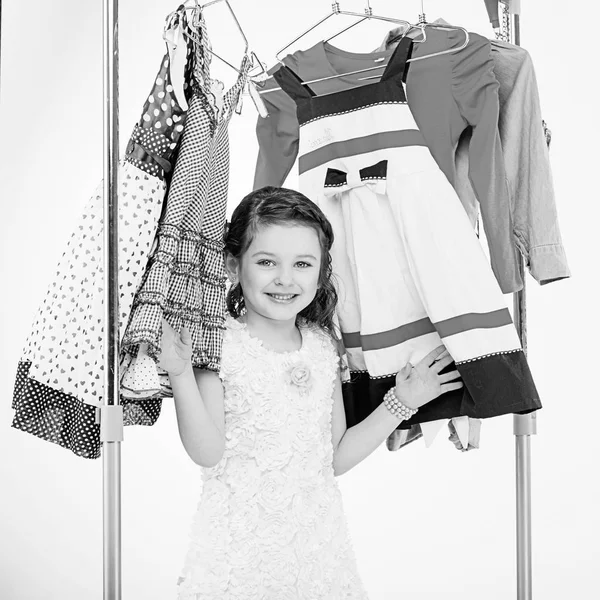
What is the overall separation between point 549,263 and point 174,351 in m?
0.92

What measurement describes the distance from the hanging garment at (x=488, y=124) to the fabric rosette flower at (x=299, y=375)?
0.53 meters

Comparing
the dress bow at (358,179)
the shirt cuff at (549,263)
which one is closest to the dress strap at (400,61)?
the dress bow at (358,179)

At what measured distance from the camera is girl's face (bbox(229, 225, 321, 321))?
178 centimetres

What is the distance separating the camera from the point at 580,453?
3324mm

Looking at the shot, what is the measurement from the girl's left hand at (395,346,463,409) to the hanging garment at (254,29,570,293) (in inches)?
9.5

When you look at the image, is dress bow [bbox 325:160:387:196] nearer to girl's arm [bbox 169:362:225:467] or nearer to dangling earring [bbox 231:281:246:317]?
dangling earring [bbox 231:281:246:317]

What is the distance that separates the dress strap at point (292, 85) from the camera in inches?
83.9

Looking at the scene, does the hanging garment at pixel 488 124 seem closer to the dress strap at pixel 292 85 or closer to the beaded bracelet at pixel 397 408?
→ the dress strap at pixel 292 85

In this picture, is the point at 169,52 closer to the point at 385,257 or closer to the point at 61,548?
the point at 385,257

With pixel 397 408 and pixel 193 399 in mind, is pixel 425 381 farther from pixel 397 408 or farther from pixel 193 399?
pixel 193 399

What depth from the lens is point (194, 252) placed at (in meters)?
1.63

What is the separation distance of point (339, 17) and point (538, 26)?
74 cm

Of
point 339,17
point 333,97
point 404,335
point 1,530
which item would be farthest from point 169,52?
point 1,530

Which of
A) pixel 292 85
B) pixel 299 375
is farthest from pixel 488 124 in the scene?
pixel 299 375
